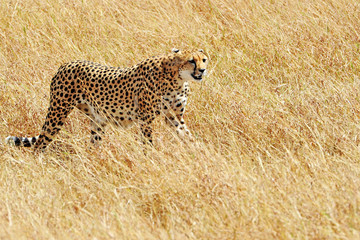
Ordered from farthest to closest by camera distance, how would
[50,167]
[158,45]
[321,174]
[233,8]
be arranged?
[233,8] → [158,45] → [50,167] → [321,174]

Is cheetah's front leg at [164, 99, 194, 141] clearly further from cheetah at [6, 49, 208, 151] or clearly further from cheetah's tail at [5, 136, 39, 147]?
cheetah's tail at [5, 136, 39, 147]

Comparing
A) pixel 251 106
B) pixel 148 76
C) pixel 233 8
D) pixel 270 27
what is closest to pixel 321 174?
pixel 251 106

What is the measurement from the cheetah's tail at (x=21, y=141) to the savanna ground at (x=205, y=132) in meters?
0.06

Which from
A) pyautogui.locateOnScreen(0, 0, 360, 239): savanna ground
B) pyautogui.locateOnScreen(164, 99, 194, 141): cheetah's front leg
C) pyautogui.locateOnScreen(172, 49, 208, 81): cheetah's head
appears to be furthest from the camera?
pyautogui.locateOnScreen(164, 99, 194, 141): cheetah's front leg

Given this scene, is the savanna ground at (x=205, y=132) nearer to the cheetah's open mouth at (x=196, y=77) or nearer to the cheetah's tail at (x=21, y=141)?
the cheetah's tail at (x=21, y=141)

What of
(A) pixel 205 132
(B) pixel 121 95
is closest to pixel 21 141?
(B) pixel 121 95

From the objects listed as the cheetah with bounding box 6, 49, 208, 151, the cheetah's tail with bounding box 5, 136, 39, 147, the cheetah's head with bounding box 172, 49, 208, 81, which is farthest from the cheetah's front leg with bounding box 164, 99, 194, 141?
the cheetah's tail with bounding box 5, 136, 39, 147

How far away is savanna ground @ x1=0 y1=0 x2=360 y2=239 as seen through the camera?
9.02 ft

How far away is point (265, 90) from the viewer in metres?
4.44

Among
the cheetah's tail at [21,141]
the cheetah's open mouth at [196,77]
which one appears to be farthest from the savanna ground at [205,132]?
the cheetah's open mouth at [196,77]

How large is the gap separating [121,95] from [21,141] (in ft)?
2.32

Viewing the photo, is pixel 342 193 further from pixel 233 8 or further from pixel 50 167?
pixel 233 8

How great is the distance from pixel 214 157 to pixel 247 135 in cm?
A: 58

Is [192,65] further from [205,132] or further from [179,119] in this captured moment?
[205,132]
